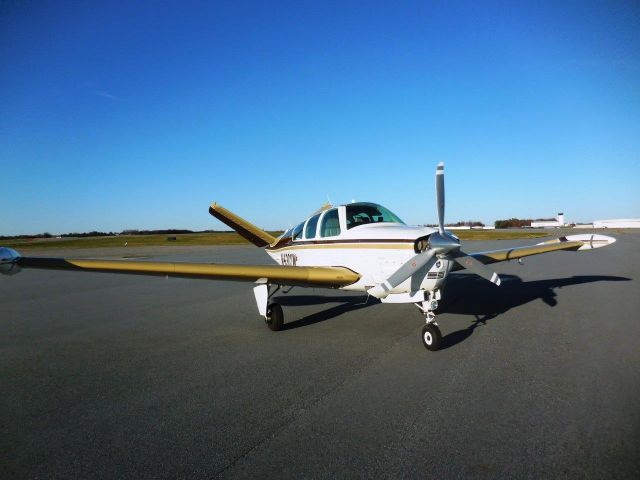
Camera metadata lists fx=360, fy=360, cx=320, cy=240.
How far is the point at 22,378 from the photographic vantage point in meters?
5.50

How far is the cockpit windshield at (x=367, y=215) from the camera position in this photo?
7.78m

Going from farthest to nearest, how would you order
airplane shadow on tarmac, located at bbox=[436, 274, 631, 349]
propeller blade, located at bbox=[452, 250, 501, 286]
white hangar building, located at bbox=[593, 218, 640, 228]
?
white hangar building, located at bbox=[593, 218, 640, 228] < airplane shadow on tarmac, located at bbox=[436, 274, 631, 349] < propeller blade, located at bbox=[452, 250, 501, 286]

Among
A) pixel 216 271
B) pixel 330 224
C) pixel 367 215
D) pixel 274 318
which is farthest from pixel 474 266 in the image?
pixel 216 271

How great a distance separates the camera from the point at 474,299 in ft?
36.6

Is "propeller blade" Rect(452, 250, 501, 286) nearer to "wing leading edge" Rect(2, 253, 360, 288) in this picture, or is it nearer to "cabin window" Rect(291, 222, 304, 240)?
"wing leading edge" Rect(2, 253, 360, 288)

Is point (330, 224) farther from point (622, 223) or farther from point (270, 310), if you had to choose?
point (622, 223)

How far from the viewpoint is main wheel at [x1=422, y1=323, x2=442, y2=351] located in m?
6.26

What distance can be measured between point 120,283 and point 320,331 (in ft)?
43.7

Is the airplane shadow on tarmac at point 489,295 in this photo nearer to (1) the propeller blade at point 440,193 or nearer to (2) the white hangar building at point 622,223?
(1) the propeller blade at point 440,193

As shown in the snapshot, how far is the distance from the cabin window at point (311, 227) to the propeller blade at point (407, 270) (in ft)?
8.83

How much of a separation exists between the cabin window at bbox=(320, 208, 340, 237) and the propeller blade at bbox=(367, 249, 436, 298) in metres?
1.94

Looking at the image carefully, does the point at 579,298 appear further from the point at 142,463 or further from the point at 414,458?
the point at 142,463

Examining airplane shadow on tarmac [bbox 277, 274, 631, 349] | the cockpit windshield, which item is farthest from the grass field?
the cockpit windshield

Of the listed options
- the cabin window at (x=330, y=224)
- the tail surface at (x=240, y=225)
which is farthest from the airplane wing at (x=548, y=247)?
the tail surface at (x=240, y=225)
